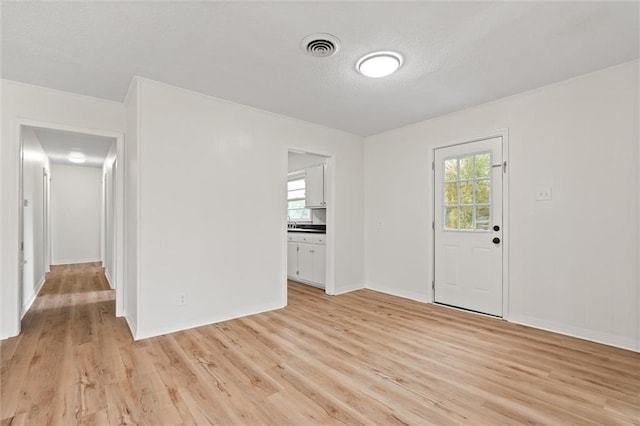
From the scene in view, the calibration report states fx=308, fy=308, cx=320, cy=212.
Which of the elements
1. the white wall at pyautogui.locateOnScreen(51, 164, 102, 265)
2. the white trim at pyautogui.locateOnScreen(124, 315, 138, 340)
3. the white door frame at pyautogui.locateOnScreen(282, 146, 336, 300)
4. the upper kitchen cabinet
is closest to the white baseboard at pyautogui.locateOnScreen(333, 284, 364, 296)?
the white door frame at pyautogui.locateOnScreen(282, 146, 336, 300)

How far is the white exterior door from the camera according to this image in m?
3.55

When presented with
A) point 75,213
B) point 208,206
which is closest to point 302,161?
point 208,206

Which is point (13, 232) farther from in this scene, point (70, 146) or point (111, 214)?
point (70, 146)

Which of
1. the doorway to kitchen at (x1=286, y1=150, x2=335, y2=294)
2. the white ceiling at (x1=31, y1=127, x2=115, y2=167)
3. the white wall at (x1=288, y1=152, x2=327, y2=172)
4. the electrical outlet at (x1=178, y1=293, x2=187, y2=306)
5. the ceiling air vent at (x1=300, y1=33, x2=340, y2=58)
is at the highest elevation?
the ceiling air vent at (x1=300, y1=33, x2=340, y2=58)

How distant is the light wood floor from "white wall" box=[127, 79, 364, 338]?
1.12 feet

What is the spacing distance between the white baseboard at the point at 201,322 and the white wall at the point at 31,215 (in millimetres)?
1823

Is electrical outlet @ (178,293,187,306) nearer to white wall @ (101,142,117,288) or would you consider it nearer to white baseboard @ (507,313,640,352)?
white wall @ (101,142,117,288)

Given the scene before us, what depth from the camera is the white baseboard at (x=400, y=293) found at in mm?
4246

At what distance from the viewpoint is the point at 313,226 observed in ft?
18.8

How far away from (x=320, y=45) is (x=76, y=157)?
662 centimetres

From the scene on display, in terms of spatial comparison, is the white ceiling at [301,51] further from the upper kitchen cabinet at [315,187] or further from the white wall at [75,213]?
the white wall at [75,213]

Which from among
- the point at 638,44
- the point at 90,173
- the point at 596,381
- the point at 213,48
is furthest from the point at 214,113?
the point at 90,173

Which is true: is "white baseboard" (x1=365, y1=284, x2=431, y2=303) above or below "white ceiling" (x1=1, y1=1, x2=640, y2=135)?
below

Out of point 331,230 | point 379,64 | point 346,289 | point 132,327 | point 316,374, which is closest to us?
point 316,374
